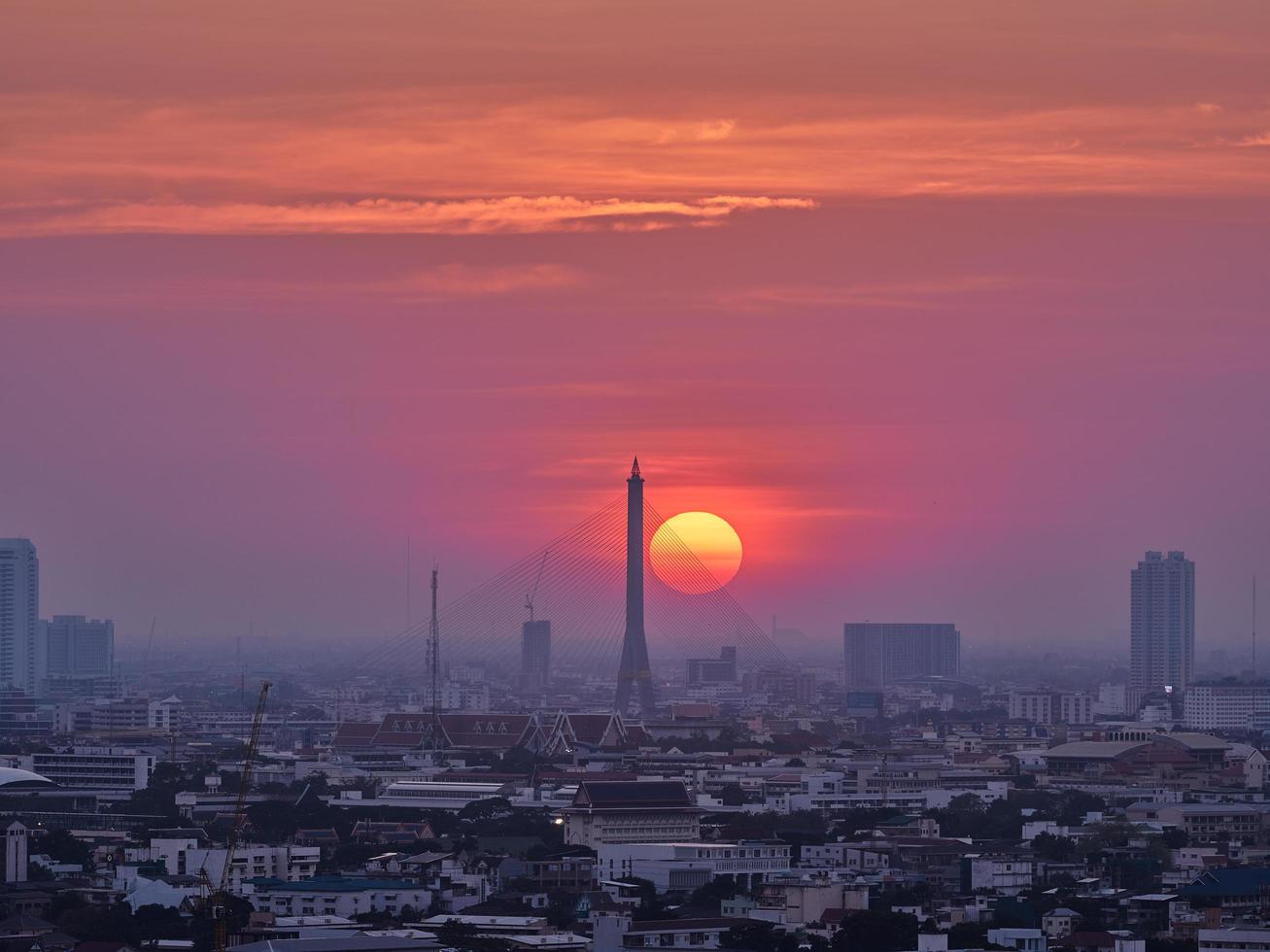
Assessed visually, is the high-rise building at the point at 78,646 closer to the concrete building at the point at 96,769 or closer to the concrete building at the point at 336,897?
the concrete building at the point at 96,769

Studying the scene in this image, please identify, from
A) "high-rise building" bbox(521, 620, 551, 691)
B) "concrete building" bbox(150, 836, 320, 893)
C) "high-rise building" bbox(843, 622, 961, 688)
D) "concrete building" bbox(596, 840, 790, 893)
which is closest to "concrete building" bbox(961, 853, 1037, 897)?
"concrete building" bbox(596, 840, 790, 893)

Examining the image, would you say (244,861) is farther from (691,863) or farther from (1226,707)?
(1226,707)

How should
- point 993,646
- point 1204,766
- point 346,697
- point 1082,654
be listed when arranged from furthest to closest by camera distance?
point 993,646 → point 1082,654 → point 346,697 → point 1204,766

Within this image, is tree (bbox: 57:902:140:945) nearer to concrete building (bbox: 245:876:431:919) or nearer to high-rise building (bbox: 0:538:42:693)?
concrete building (bbox: 245:876:431:919)

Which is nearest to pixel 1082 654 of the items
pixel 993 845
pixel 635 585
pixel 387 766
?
pixel 635 585

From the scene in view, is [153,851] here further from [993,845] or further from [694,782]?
[694,782]

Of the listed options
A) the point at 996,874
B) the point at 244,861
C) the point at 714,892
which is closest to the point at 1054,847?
the point at 996,874

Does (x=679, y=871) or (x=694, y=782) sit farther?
(x=694, y=782)
